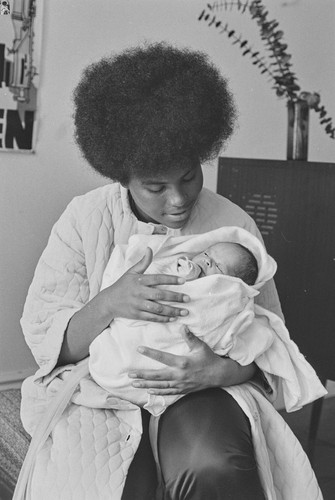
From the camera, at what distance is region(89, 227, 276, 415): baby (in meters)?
1.25

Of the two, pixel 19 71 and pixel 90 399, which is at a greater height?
pixel 19 71

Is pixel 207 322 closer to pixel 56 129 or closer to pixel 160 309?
pixel 160 309

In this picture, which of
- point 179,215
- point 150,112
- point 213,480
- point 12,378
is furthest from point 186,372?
point 12,378

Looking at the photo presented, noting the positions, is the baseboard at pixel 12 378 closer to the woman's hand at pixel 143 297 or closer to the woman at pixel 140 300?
the woman at pixel 140 300

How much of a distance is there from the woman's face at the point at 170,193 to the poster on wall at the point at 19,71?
0.92 metres

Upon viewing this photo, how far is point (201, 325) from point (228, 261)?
0.40 ft

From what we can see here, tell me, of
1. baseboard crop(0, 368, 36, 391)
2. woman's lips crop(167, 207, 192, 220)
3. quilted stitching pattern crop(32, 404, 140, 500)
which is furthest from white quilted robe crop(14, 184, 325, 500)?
baseboard crop(0, 368, 36, 391)

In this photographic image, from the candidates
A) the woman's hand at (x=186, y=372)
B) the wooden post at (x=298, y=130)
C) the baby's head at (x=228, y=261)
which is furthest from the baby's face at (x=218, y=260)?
the wooden post at (x=298, y=130)

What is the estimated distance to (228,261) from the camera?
1.28 meters

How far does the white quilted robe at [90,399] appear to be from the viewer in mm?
1227

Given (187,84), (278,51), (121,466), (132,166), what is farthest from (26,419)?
(278,51)

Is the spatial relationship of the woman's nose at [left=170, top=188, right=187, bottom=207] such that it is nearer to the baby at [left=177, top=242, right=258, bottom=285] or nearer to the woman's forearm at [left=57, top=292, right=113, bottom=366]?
the baby at [left=177, top=242, right=258, bottom=285]

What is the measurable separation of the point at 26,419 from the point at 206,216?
0.55 m

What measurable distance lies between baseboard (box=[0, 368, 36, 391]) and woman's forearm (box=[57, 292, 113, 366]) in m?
0.97
